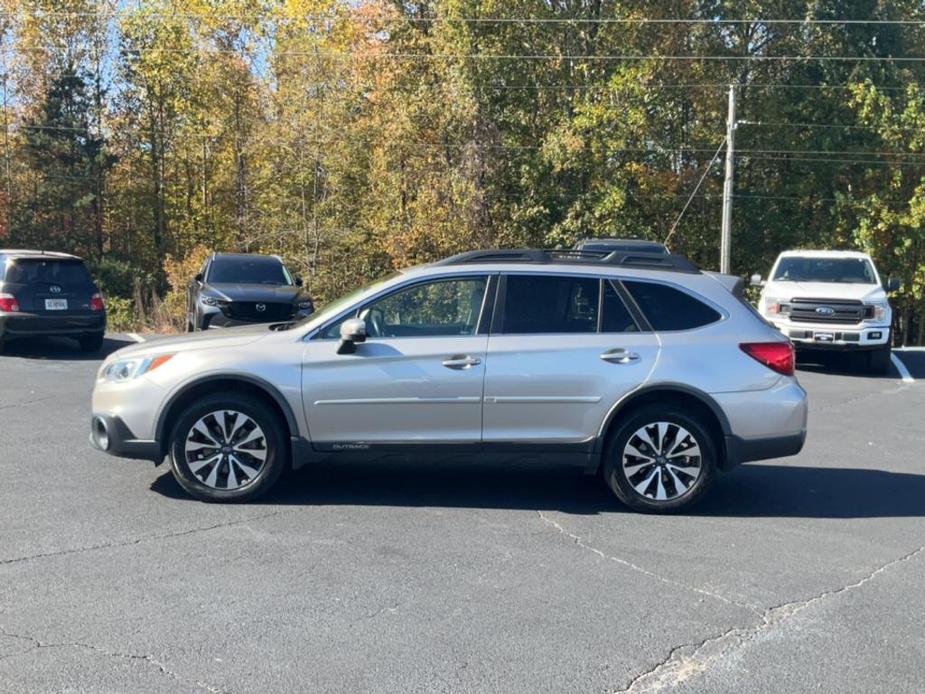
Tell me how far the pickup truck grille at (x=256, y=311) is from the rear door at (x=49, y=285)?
2.18 metres

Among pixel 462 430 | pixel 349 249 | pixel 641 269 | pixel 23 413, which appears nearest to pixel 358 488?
pixel 462 430

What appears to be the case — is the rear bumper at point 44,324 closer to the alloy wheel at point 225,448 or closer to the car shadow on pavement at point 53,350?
the car shadow on pavement at point 53,350

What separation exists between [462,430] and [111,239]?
1547 inches

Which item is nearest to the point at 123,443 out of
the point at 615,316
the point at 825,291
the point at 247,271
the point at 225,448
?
the point at 225,448

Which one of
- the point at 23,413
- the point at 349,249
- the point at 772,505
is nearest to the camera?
the point at 772,505

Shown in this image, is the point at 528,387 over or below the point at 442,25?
below

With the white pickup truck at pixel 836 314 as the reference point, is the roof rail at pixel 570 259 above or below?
above

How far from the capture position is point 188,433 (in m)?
6.57

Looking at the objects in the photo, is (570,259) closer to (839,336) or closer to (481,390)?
(481,390)

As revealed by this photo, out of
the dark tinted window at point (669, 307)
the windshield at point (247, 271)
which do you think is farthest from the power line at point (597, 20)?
the dark tinted window at point (669, 307)

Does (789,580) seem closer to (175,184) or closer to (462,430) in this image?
(462,430)

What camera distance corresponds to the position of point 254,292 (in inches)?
634

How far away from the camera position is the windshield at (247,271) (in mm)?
17047

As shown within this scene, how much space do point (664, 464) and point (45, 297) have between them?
11.4 m
